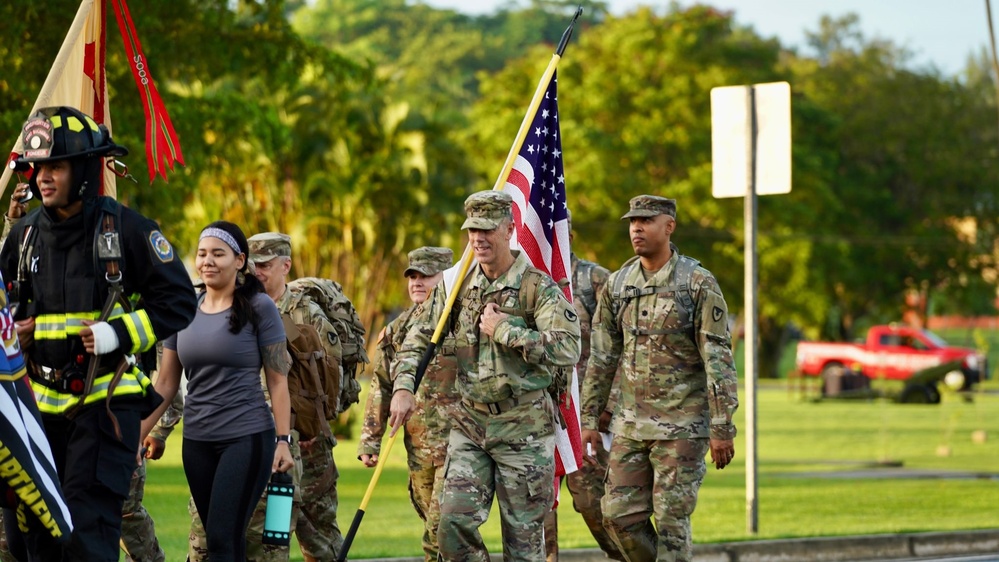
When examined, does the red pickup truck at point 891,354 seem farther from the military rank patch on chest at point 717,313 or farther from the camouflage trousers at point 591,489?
the military rank patch on chest at point 717,313

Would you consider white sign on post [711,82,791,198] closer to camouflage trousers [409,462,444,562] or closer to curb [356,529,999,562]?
curb [356,529,999,562]

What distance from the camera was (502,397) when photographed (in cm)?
809

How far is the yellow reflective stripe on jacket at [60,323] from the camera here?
A: 250 inches

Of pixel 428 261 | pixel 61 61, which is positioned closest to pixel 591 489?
pixel 428 261

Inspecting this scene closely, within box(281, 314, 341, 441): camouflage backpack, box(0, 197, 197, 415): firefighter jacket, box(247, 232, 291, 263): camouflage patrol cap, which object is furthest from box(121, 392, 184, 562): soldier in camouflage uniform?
box(0, 197, 197, 415): firefighter jacket

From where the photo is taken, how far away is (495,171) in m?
55.6

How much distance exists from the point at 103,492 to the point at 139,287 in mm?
798

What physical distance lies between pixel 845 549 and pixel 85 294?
7634 millimetres

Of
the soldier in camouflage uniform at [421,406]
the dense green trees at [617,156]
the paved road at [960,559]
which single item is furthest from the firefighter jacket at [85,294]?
the dense green trees at [617,156]

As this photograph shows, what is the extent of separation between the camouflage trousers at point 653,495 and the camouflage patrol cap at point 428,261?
5.70 ft

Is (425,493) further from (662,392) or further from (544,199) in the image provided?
(544,199)

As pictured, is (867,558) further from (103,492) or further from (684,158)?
(684,158)

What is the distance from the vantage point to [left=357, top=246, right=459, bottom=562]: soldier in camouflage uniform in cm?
990

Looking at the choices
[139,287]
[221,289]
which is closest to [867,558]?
[221,289]
